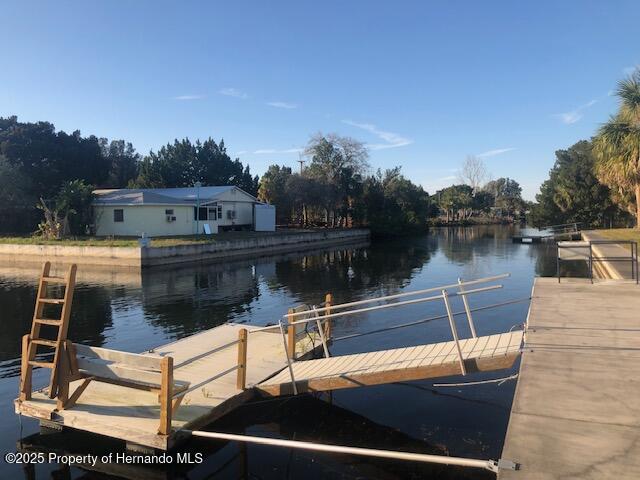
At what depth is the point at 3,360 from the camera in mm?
10547

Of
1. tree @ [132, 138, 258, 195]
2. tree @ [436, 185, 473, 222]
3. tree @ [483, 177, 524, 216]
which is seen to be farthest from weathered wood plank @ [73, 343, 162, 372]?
tree @ [483, 177, 524, 216]

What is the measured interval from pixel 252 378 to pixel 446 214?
291 ft

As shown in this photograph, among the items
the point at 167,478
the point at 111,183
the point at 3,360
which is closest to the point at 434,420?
the point at 167,478

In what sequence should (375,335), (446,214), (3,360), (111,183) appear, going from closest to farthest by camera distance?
1. (3,360)
2. (375,335)
3. (111,183)
4. (446,214)

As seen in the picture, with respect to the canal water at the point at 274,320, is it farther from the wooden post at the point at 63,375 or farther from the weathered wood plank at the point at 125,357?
the weathered wood plank at the point at 125,357

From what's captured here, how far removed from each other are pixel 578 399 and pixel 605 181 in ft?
137

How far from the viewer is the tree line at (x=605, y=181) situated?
29609 millimetres

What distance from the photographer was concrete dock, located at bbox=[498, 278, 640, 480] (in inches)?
145

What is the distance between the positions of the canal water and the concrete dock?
1.22m

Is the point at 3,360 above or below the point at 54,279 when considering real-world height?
below

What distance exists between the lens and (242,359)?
718 centimetres

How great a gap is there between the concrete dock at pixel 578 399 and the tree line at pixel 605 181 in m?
25.7

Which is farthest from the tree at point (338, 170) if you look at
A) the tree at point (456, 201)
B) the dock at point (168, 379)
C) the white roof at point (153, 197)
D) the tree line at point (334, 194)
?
the dock at point (168, 379)

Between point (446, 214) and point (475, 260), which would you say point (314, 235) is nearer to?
point (475, 260)
